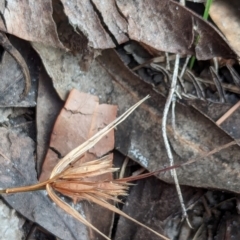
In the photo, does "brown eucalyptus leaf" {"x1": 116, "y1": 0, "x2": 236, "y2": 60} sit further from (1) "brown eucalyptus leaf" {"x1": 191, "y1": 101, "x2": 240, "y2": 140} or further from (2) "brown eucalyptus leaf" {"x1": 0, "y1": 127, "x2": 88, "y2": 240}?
(2) "brown eucalyptus leaf" {"x1": 0, "y1": 127, "x2": 88, "y2": 240}

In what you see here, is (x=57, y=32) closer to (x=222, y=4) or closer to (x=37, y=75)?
(x=37, y=75)

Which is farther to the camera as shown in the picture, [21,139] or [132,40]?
[132,40]

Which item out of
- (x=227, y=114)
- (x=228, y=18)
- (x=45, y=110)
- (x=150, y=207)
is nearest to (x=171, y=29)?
(x=228, y=18)

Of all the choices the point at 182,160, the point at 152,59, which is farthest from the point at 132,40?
the point at 182,160

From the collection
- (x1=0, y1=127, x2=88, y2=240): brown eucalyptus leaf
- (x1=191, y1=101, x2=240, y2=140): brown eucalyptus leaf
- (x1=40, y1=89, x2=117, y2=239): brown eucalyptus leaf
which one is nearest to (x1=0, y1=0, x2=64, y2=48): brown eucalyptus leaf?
(x1=40, y1=89, x2=117, y2=239): brown eucalyptus leaf

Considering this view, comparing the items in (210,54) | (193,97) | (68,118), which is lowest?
(68,118)

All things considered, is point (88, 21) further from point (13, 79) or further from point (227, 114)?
point (227, 114)
